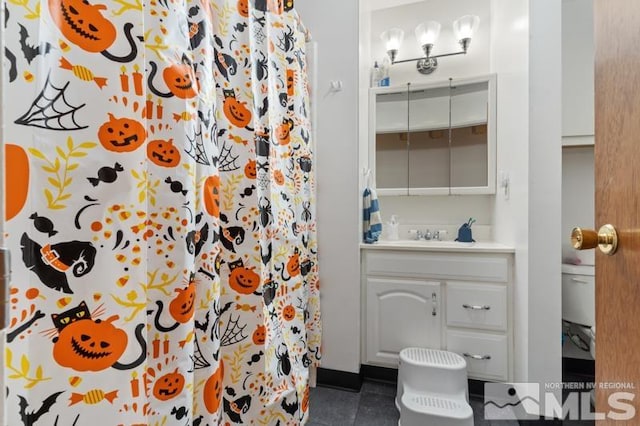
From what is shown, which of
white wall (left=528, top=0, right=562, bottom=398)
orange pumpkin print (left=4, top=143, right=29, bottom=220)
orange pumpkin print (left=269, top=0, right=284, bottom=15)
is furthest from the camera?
white wall (left=528, top=0, right=562, bottom=398)

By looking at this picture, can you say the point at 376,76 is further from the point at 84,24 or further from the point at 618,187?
the point at 84,24

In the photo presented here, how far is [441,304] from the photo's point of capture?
167 cm

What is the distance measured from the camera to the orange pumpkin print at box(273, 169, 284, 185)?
1090mm

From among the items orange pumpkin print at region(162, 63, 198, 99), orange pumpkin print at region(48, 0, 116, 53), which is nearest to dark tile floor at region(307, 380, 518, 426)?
orange pumpkin print at region(162, 63, 198, 99)

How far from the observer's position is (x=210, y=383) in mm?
693

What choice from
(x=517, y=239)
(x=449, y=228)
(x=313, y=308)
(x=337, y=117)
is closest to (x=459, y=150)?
(x=449, y=228)

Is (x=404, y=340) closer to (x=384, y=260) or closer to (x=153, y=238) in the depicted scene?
(x=384, y=260)

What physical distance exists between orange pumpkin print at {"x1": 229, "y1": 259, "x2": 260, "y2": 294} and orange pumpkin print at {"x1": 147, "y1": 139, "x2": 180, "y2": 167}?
1.19 ft

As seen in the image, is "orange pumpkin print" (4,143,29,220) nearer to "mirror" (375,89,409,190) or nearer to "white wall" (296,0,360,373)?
"white wall" (296,0,360,373)

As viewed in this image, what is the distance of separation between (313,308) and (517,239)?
3.63ft

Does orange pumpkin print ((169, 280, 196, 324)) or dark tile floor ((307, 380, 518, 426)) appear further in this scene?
dark tile floor ((307, 380, 518, 426))

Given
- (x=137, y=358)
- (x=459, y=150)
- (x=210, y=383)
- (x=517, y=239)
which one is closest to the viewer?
(x=137, y=358)

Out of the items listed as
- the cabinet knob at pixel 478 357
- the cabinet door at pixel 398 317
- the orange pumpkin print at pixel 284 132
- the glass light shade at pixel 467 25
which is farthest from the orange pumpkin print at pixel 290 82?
the cabinet knob at pixel 478 357

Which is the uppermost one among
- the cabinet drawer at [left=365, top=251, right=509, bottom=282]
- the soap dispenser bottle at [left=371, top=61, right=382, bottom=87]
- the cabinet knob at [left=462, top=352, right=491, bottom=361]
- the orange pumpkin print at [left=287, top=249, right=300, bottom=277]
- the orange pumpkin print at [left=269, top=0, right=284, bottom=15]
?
the soap dispenser bottle at [left=371, top=61, right=382, bottom=87]
